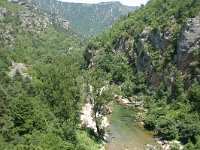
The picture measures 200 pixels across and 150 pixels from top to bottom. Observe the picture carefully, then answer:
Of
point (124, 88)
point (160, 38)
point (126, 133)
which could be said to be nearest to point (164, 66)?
point (160, 38)

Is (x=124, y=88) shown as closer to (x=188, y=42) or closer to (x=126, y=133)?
(x=188, y=42)

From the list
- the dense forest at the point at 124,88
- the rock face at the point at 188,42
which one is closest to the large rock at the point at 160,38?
the dense forest at the point at 124,88

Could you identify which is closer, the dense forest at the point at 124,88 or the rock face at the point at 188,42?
the dense forest at the point at 124,88

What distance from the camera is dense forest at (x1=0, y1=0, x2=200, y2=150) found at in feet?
178

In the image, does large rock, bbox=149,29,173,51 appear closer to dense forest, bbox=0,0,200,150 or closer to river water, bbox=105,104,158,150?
dense forest, bbox=0,0,200,150

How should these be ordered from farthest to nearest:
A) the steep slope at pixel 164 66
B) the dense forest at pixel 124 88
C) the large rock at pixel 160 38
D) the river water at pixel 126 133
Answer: the large rock at pixel 160 38
the steep slope at pixel 164 66
the river water at pixel 126 133
the dense forest at pixel 124 88

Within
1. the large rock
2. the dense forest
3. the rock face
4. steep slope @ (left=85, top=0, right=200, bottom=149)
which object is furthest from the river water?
the large rock

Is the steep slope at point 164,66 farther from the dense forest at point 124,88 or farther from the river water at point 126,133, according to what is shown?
the river water at point 126,133

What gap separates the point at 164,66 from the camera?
337ft

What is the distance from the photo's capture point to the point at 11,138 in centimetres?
5034

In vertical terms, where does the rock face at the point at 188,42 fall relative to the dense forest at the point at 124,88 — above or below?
above

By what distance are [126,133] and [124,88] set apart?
41515 mm

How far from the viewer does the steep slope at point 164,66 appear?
241ft

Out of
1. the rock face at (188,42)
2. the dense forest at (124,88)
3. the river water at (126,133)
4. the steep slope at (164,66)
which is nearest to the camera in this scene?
the dense forest at (124,88)
